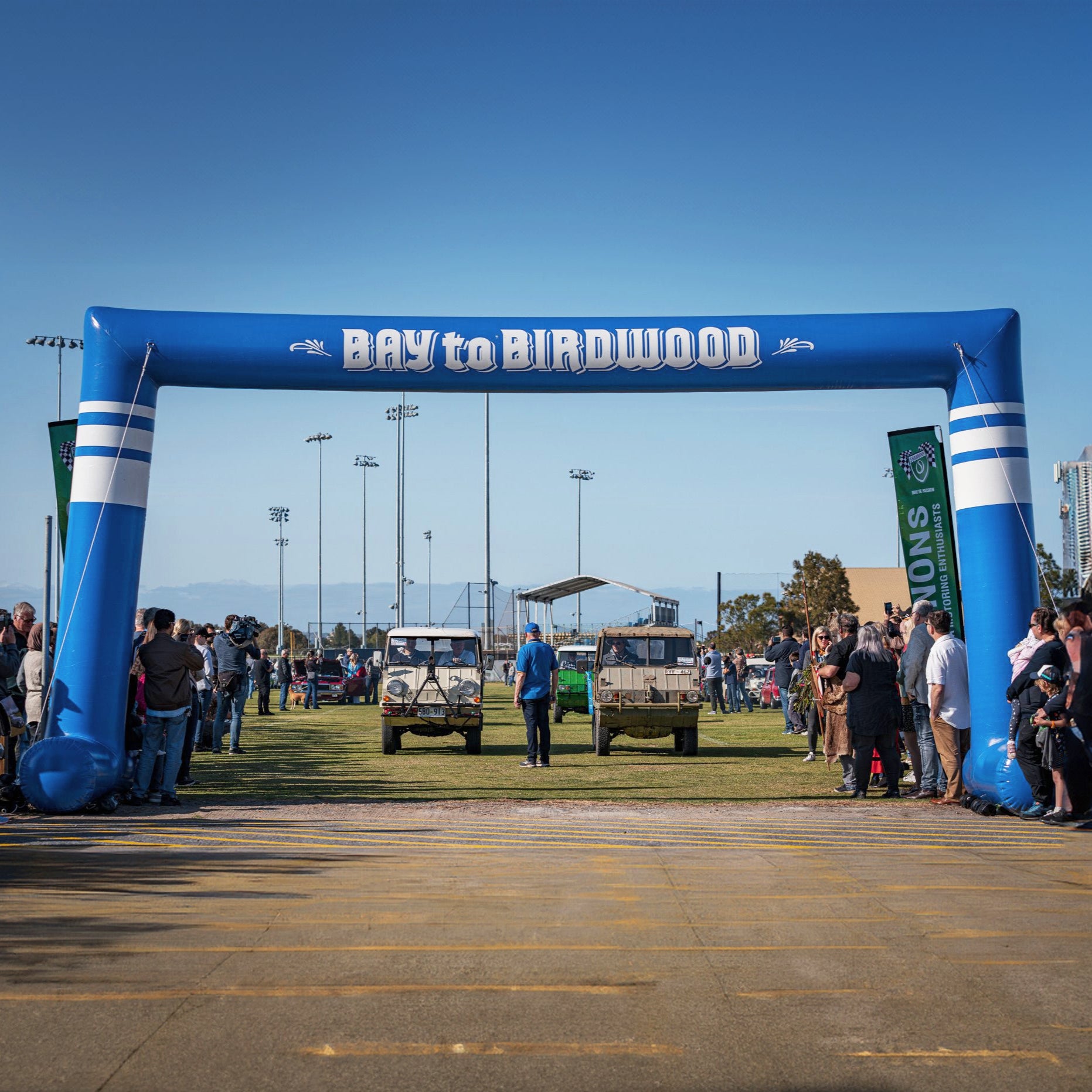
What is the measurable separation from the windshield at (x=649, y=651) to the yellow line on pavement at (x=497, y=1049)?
15240 millimetres

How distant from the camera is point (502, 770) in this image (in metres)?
15.8

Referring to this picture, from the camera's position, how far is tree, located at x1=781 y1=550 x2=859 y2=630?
64.3 m

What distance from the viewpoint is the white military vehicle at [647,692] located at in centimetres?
1884

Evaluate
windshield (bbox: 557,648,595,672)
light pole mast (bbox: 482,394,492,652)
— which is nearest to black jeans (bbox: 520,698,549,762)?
windshield (bbox: 557,648,595,672)

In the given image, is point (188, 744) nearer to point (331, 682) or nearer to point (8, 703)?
point (8, 703)

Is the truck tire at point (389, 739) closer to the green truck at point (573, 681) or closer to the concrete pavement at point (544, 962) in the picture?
the green truck at point (573, 681)

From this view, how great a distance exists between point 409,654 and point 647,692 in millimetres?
3966

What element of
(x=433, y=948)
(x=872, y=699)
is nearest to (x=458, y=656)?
(x=872, y=699)

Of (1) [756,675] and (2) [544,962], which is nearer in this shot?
(2) [544,962]

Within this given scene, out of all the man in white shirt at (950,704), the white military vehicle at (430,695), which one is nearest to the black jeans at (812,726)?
the man in white shirt at (950,704)

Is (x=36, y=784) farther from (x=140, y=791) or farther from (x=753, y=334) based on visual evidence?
(x=753, y=334)

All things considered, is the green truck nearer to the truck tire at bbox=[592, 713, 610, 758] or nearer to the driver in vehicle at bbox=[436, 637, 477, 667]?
the driver in vehicle at bbox=[436, 637, 477, 667]

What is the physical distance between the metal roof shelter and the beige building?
121 ft

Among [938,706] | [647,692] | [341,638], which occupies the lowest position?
[938,706]
